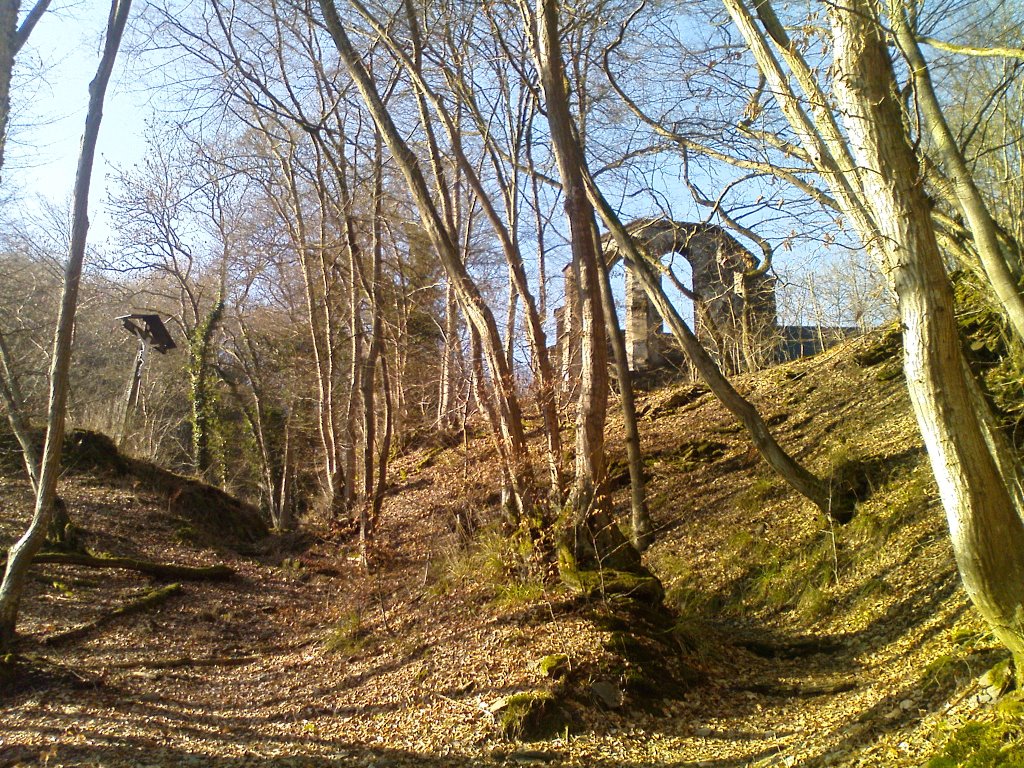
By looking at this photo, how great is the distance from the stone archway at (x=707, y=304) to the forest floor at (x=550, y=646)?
2.48m

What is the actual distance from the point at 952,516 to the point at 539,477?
16.0 ft

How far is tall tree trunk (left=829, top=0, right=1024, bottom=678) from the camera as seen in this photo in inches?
168

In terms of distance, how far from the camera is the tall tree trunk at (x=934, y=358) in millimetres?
4273

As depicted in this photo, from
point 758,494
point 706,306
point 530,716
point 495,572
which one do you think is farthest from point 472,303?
point 706,306

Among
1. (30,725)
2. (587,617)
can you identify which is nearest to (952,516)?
(587,617)

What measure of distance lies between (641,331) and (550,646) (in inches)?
642

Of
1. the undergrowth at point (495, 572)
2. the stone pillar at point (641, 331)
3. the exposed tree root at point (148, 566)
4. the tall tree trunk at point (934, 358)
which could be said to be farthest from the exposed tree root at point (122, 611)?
the stone pillar at point (641, 331)

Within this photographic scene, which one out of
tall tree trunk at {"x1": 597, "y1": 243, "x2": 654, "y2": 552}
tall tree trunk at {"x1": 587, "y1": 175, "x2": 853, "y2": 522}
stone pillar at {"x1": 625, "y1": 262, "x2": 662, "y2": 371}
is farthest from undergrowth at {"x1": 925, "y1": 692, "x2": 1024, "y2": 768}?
stone pillar at {"x1": 625, "y1": 262, "x2": 662, "y2": 371}

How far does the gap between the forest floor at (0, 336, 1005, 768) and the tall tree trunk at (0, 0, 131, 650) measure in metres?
0.76

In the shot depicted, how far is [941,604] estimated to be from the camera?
6801 mm

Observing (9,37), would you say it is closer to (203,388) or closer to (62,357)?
(62,357)

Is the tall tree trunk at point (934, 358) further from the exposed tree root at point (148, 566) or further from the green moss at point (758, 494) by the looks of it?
the exposed tree root at point (148, 566)

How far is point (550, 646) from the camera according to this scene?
252 inches

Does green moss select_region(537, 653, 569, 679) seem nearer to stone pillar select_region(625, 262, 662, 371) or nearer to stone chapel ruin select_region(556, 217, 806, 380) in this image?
stone chapel ruin select_region(556, 217, 806, 380)
